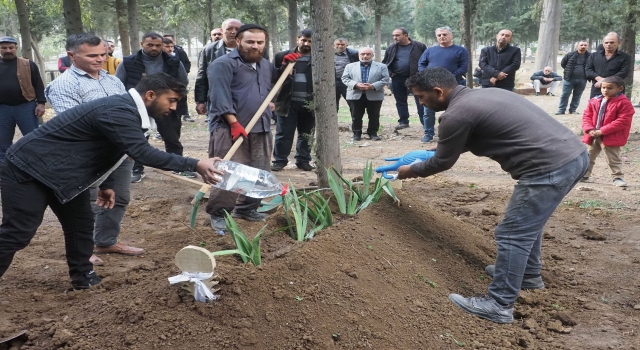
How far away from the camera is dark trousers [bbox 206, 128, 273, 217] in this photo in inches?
178

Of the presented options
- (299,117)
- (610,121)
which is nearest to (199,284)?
(299,117)

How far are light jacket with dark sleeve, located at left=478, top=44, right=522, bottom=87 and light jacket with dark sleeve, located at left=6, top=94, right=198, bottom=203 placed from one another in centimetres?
723

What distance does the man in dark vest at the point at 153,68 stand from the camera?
20.3 feet

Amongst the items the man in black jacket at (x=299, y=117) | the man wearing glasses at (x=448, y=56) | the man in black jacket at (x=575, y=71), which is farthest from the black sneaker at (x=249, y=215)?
the man in black jacket at (x=575, y=71)

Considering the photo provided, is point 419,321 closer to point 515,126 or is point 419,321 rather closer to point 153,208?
point 515,126

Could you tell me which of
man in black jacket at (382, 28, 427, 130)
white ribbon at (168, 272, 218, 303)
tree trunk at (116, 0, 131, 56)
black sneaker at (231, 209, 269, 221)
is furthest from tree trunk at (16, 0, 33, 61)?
white ribbon at (168, 272, 218, 303)

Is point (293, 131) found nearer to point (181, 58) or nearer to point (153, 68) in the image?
point (153, 68)

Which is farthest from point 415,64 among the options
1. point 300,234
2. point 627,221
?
point 300,234

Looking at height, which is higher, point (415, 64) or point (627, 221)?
point (415, 64)

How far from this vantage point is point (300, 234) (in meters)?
3.61

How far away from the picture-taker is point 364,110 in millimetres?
9297

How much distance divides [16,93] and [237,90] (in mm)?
3695

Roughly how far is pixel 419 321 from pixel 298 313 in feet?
2.35

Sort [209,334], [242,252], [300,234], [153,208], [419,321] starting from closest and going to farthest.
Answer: [209,334] → [419,321] → [242,252] → [300,234] → [153,208]
